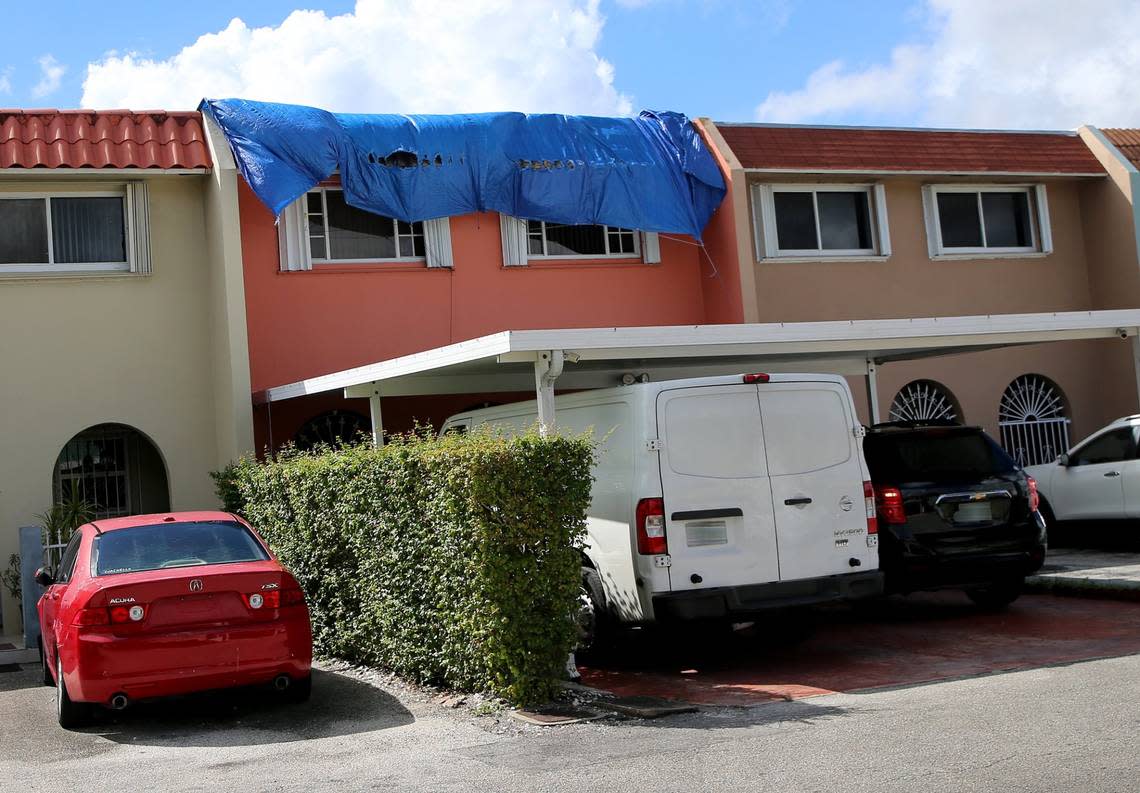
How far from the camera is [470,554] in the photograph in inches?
334

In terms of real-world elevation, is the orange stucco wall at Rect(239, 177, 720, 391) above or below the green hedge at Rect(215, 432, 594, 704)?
above

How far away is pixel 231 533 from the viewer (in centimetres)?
978

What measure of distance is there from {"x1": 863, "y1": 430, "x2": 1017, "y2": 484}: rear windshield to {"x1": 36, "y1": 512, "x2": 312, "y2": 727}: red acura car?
5.08 meters

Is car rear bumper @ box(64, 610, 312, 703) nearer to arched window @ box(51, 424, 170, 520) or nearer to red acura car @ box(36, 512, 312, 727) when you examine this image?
red acura car @ box(36, 512, 312, 727)

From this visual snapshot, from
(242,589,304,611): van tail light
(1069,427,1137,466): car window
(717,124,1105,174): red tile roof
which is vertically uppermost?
(717,124,1105,174): red tile roof

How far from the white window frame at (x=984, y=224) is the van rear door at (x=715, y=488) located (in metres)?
10.6

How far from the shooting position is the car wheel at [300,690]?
9102 mm

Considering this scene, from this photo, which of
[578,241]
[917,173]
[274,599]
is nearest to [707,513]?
[274,599]

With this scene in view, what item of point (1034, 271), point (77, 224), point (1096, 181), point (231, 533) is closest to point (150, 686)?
point (231, 533)

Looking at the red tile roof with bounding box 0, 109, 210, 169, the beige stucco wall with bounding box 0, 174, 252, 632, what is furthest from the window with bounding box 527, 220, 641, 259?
the red tile roof with bounding box 0, 109, 210, 169

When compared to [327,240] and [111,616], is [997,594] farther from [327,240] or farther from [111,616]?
[327,240]

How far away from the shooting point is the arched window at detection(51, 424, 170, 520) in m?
16.1

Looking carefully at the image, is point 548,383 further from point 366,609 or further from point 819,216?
point 819,216

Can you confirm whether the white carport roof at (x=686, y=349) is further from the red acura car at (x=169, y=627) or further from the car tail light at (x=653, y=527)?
the red acura car at (x=169, y=627)
